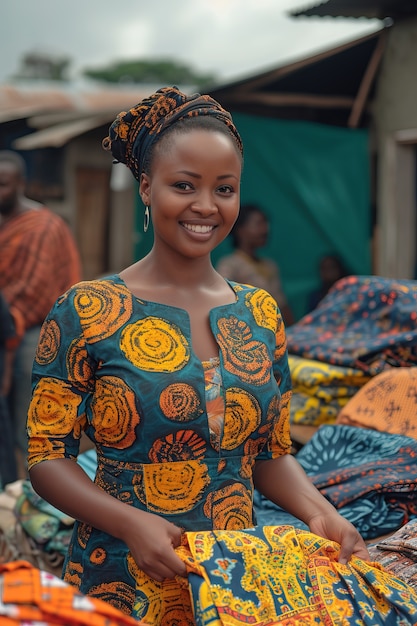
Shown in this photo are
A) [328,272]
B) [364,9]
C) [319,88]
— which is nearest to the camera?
[364,9]

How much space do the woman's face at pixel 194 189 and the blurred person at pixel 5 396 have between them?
3.88 m

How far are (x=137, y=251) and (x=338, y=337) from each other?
4422mm

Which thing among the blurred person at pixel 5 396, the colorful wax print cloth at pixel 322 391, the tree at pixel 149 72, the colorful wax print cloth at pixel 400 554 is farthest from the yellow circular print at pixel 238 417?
the tree at pixel 149 72

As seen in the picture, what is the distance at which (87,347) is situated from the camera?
1.99 metres

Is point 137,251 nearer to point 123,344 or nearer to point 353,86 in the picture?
point 353,86

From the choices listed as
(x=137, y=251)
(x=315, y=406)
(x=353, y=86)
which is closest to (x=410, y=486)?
(x=315, y=406)

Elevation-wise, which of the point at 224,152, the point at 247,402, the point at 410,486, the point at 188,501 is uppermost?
the point at 224,152

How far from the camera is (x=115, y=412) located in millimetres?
1964

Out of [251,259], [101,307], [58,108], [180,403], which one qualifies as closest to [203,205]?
[101,307]

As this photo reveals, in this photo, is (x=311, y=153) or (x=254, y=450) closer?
(x=254, y=450)

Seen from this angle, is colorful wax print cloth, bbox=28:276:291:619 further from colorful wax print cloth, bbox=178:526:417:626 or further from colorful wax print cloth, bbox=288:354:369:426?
colorful wax print cloth, bbox=288:354:369:426

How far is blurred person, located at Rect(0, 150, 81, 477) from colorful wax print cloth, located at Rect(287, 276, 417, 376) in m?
2.32

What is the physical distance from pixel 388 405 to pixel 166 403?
1.71 m

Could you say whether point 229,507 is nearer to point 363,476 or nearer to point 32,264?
point 363,476
